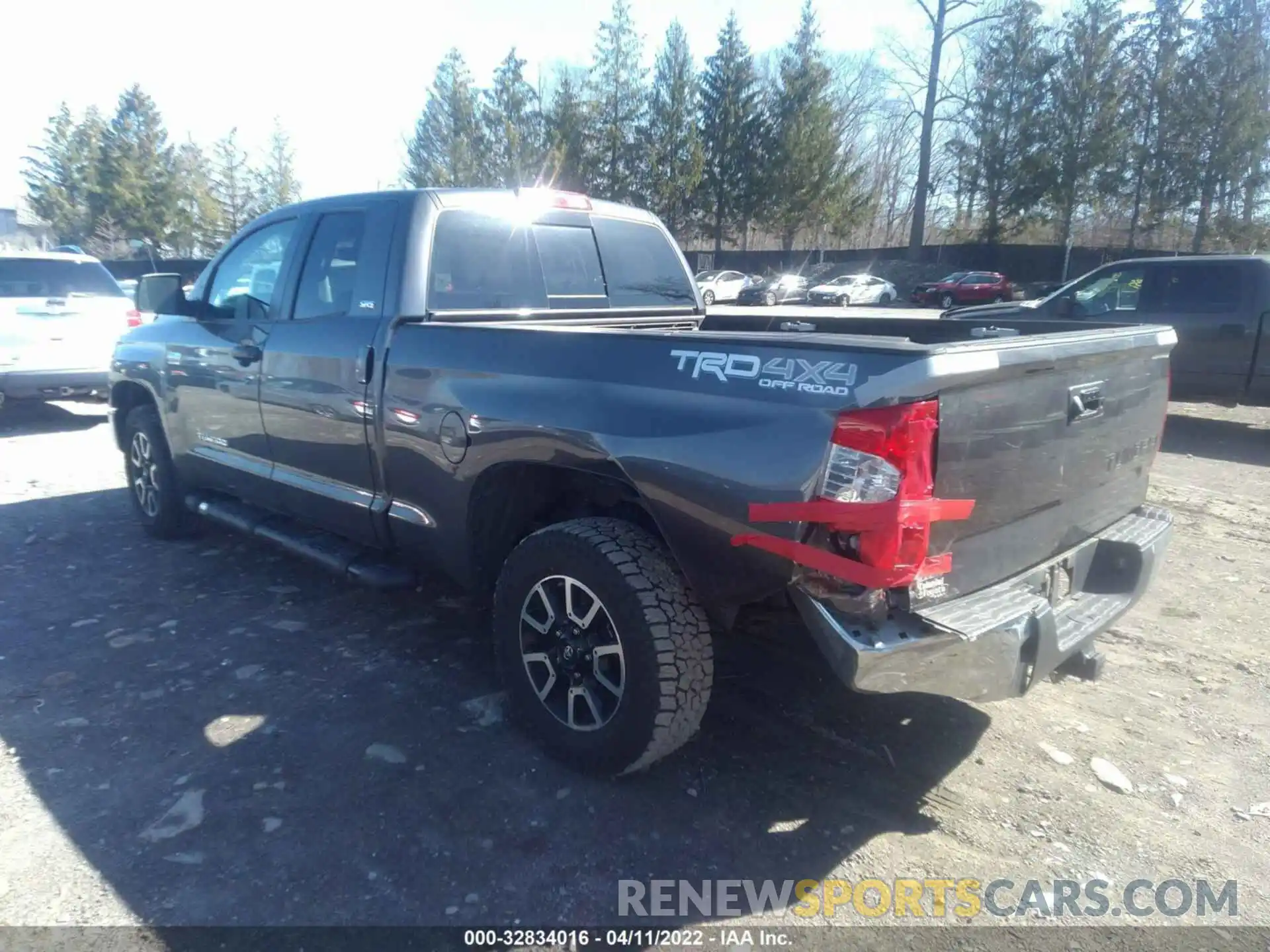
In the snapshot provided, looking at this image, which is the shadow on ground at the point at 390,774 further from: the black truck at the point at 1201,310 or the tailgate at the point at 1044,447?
the black truck at the point at 1201,310

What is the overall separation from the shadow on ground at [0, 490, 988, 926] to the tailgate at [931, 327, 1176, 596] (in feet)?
2.54

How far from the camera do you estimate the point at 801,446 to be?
7.79 ft

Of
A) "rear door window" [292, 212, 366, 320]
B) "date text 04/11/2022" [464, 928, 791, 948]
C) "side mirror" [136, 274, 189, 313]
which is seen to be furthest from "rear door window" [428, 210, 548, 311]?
"date text 04/11/2022" [464, 928, 791, 948]

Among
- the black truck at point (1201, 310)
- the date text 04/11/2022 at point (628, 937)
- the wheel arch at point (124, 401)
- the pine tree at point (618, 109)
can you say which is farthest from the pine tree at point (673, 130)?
the date text 04/11/2022 at point (628, 937)

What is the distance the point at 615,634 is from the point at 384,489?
4.68 feet

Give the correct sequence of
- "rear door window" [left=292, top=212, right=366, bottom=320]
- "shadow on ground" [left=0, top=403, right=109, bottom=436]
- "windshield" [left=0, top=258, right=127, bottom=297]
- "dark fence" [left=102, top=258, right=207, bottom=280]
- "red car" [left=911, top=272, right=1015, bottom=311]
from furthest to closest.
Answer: "red car" [left=911, top=272, right=1015, bottom=311] < "dark fence" [left=102, top=258, right=207, bottom=280] < "shadow on ground" [left=0, top=403, right=109, bottom=436] < "windshield" [left=0, top=258, right=127, bottom=297] < "rear door window" [left=292, top=212, right=366, bottom=320]

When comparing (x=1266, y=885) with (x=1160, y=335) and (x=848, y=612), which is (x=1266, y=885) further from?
(x=1160, y=335)

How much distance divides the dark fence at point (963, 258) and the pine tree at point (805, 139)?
2.70 metres

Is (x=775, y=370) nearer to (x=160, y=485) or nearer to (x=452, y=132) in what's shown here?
(x=160, y=485)

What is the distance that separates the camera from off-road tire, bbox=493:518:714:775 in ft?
9.09

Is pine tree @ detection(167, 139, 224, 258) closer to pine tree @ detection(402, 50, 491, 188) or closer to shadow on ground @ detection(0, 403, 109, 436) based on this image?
pine tree @ detection(402, 50, 491, 188)

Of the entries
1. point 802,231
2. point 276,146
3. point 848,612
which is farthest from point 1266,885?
point 276,146

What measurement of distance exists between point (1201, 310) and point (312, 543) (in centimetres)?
953

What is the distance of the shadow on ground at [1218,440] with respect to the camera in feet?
28.2
